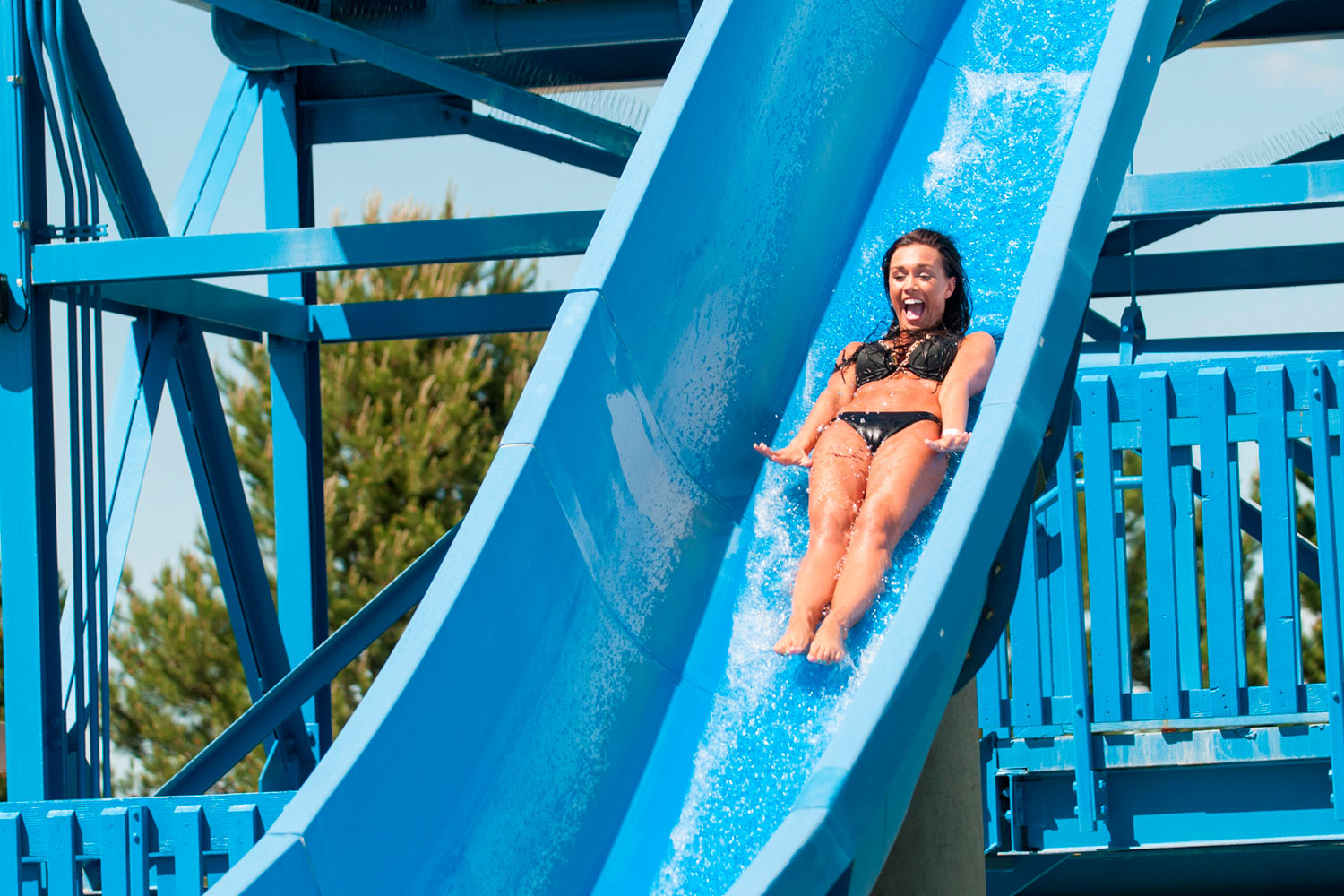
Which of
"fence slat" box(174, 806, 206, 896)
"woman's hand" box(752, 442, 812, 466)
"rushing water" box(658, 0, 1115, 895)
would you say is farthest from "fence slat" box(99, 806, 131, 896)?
"woman's hand" box(752, 442, 812, 466)

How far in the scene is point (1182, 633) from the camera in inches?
175

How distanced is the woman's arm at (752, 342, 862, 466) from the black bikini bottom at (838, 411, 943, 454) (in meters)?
0.13

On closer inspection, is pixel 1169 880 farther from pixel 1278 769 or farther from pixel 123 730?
pixel 123 730

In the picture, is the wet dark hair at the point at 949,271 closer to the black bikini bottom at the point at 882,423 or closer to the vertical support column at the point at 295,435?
the black bikini bottom at the point at 882,423

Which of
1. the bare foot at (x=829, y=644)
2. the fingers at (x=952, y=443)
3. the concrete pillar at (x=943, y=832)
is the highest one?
the fingers at (x=952, y=443)

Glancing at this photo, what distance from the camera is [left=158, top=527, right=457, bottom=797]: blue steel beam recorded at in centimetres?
638

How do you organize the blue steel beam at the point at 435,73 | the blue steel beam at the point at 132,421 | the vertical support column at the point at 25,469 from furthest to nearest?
the blue steel beam at the point at 132,421 < the blue steel beam at the point at 435,73 < the vertical support column at the point at 25,469

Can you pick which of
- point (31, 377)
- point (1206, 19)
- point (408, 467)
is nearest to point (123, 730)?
point (408, 467)

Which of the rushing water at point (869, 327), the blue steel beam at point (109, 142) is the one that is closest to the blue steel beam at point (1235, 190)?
the rushing water at point (869, 327)

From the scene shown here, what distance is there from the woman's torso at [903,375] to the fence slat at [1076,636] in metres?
0.43

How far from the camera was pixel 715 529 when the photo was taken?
14.2 ft

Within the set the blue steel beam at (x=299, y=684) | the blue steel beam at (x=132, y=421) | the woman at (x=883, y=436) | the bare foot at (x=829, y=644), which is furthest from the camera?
the blue steel beam at (x=132, y=421)

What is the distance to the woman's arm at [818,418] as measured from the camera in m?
4.44

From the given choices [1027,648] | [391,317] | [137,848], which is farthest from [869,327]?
[391,317]
